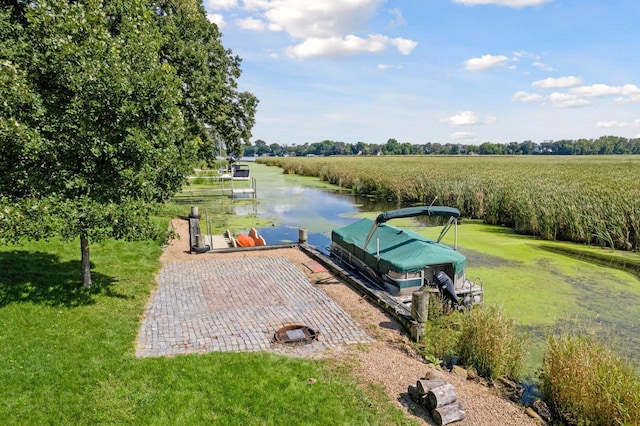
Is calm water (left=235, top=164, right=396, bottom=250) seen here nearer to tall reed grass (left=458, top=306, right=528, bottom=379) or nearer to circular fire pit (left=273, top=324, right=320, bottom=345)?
circular fire pit (left=273, top=324, right=320, bottom=345)

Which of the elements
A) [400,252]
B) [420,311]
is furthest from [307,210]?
[420,311]

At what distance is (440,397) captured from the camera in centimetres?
707

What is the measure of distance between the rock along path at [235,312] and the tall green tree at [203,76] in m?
7.30

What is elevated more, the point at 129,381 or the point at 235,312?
the point at 129,381

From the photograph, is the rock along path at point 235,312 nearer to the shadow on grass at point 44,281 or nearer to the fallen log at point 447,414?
the shadow on grass at point 44,281

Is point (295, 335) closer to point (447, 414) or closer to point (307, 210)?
point (447, 414)

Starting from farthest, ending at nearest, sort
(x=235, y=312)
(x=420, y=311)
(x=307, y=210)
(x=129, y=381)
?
(x=307, y=210), (x=235, y=312), (x=420, y=311), (x=129, y=381)

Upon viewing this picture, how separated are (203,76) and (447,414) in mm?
20632

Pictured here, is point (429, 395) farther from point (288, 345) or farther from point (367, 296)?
point (367, 296)

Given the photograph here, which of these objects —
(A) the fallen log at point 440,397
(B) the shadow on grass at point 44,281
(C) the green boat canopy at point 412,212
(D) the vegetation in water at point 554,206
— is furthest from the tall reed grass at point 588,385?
(D) the vegetation in water at point 554,206

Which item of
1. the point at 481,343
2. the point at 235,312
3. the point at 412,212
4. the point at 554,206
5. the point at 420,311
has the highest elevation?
the point at 412,212

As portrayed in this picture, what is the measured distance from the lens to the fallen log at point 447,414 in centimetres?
695

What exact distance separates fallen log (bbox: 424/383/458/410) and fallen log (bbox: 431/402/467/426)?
0.21ft

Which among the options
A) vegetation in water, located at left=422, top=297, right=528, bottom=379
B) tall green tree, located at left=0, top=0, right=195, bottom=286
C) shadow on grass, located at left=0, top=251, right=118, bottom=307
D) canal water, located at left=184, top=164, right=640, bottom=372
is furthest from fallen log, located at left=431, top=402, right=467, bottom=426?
shadow on grass, located at left=0, top=251, right=118, bottom=307
